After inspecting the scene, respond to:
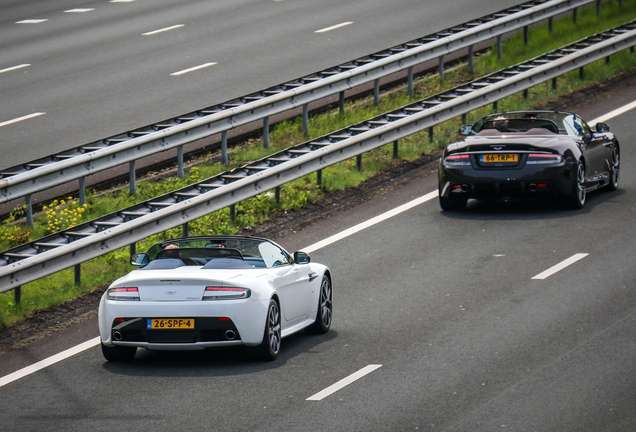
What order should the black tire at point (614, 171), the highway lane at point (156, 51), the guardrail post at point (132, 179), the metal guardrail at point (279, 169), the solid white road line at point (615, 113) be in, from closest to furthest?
the metal guardrail at point (279, 169)
the guardrail post at point (132, 179)
the black tire at point (614, 171)
the highway lane at point (156, 51)
the solid white road line at point (615, 113)

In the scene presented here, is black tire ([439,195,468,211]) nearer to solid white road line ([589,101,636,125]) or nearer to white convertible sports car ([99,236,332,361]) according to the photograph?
solid white road line ([589,101,636,125])

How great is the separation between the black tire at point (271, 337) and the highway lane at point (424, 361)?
0.12 m

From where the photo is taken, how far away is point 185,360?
1036cm

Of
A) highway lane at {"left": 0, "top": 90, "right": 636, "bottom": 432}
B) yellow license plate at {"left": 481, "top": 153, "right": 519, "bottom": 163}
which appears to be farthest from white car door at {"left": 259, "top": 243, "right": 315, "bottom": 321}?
yellow license plate at {"left": 481, "top": 153, "right": 519, "bottom": 163}

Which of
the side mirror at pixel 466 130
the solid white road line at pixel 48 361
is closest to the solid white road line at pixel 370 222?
the side mirror at pixel 466 130

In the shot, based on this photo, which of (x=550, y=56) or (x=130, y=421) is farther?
(x=550, y=56)

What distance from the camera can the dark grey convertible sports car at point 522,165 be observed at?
1582 cm

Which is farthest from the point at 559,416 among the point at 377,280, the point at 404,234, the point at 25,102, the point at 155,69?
the point at 155,69

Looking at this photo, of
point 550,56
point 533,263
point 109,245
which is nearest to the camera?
point 109,245

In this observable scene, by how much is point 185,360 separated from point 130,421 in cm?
210

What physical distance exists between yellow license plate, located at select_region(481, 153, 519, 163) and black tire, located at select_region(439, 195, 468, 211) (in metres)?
0.68

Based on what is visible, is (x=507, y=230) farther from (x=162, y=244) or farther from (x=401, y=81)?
(x=401, y=81)

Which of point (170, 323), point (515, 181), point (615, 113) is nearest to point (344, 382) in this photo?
point (170, 323)

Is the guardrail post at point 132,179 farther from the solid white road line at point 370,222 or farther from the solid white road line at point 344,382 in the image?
the solid white road line at point 344,382
